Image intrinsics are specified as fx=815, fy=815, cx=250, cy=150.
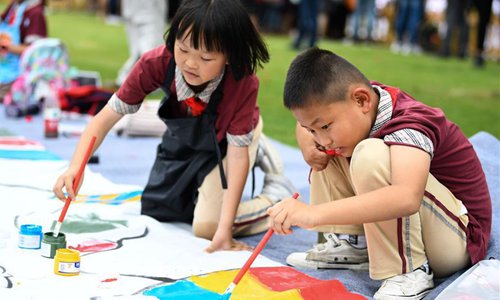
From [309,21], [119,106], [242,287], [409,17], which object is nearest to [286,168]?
[119,106]

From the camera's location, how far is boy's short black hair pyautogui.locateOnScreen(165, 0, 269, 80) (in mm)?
2223

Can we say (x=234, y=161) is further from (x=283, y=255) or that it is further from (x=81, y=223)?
(x=81, y=223)

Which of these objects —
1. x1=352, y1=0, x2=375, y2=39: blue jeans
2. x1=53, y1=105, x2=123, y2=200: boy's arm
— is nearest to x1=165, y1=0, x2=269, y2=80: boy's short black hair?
x1=53, y1=105, x2=123, y2=200: boy's arm

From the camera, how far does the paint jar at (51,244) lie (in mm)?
2117

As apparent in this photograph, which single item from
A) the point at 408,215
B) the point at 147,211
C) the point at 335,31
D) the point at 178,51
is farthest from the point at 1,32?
the point at 335,31

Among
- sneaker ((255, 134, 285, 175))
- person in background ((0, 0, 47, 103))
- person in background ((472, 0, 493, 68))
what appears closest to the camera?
sneaker ((255, 134, 285, 175))

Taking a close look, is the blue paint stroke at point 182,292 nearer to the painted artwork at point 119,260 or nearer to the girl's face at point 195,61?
the painted artwork at point 119,260

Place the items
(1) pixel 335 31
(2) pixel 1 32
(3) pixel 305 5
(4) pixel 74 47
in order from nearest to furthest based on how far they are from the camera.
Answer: (2) pixel 1 32, (4) pixel 74 47, (3) pixel 305 5, (1) pixel 335 31

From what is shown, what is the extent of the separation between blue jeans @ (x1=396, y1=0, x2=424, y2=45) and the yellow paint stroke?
854cm

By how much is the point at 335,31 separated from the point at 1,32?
8.70 m

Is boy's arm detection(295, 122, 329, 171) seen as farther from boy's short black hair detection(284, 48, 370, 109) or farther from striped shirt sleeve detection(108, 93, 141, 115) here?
striped shirt sleeve detection(108, 93, 141, 115)

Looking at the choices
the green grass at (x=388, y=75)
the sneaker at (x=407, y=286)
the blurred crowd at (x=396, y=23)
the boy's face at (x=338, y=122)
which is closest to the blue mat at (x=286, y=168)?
the sneaker at (x=407, y=286)

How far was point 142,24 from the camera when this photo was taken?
18.4ft

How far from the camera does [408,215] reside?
1.79 m
